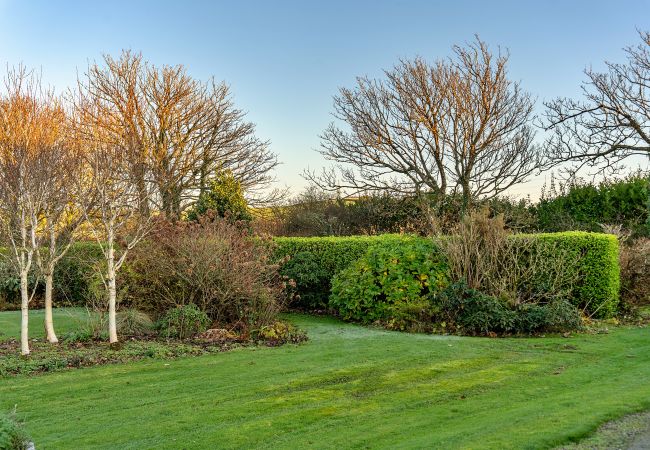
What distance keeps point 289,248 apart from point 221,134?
462 inches

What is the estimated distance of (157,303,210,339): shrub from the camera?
10078mm

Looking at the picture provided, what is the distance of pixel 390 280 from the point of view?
11.8 metres

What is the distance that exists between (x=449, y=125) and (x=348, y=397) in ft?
60.1

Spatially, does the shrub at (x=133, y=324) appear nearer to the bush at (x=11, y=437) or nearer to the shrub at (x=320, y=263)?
the shrub at (x=320, y=263)

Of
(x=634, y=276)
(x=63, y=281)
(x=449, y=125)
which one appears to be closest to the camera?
(x=634, y=276)

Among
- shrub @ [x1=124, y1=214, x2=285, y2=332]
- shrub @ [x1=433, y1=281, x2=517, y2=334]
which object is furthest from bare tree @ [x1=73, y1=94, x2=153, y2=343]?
shrub @ [x1=433, y1=281, x2=517, y2=334]

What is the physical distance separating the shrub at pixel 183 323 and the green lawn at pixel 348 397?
1.51m

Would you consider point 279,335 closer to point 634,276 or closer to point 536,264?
point 536,264

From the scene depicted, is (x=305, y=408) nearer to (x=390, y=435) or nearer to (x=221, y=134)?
(x=390, y=435)

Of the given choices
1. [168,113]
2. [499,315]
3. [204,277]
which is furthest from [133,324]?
[168,113]

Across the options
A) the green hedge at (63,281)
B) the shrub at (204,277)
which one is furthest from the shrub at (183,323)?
the green hedge at (63,281)

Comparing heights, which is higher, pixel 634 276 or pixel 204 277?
pixel 204 277

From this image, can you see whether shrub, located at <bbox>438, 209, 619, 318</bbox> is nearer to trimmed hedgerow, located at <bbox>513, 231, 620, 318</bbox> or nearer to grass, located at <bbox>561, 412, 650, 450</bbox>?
trimmed hedgerow, located at <bbox>513, 231, 620, 318</bbox>

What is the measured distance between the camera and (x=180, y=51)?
18.0 metres
